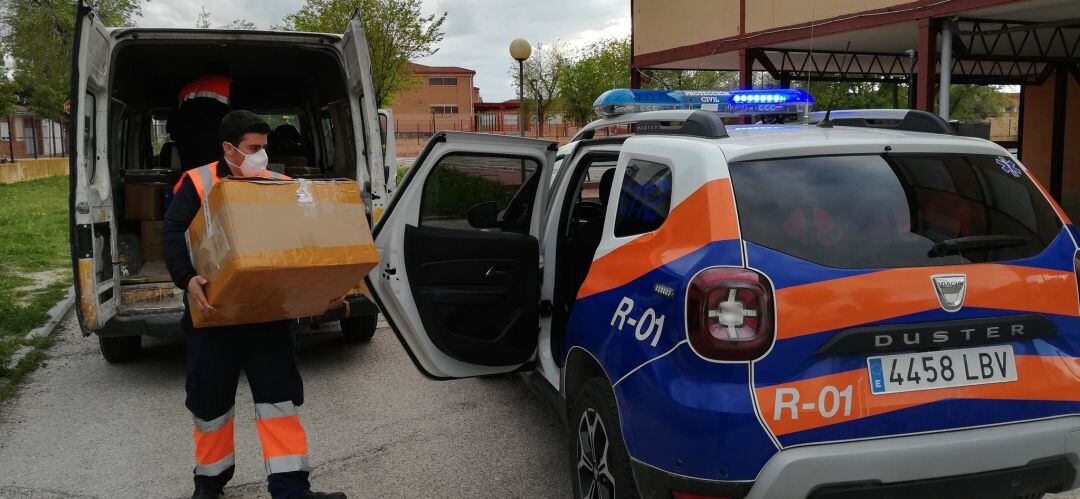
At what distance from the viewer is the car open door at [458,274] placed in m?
4.09

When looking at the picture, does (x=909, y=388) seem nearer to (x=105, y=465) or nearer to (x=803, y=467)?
(x=803, y=467)

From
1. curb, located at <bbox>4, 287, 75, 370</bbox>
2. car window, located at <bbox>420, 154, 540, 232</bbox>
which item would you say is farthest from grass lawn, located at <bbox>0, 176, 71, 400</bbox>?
car window, located at <bbox>420, 154, 540, 232</bbox>

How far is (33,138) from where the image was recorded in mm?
38562

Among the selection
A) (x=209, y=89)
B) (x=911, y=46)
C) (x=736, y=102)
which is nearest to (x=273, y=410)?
(x=736, y=102)

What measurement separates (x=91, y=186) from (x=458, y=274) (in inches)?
113

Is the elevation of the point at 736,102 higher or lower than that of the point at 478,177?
higher

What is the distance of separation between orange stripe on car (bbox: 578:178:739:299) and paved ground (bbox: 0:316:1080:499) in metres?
1.41

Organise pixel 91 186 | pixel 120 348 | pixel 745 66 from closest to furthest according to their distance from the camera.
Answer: pixel 91 186 < pixel 120 348 < pixel 745 66

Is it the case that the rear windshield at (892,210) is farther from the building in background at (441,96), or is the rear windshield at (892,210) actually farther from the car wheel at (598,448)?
the building in background at (441,96)

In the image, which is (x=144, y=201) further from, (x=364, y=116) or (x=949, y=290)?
(x=949, y=290)

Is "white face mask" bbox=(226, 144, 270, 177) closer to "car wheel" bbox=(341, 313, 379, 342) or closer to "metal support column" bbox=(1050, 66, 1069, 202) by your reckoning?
"car wheel" bbox=(341, 313, 379, 342)

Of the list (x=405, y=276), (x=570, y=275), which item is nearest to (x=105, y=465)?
(x=405, y=276)

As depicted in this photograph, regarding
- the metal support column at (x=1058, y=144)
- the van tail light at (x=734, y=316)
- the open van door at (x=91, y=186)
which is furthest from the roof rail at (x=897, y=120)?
the metal support column at (x=1058, y=144)

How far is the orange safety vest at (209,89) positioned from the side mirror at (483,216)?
3.63 m
